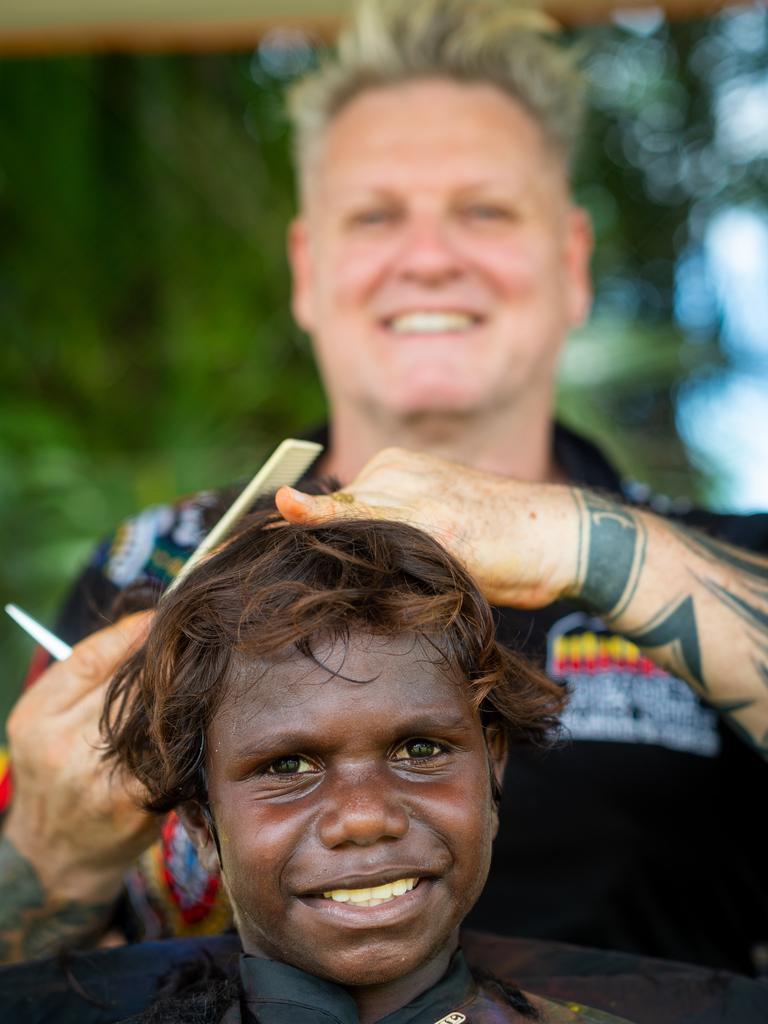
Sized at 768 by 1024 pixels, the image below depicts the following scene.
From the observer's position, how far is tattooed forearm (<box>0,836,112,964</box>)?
1.82 m

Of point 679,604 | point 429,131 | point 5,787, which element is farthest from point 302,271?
point 679,604

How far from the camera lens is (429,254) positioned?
2.57 metres

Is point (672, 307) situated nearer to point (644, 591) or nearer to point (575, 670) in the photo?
point (575, 670)

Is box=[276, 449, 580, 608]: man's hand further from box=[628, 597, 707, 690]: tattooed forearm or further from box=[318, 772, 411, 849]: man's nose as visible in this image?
box=[318, 772, 411, 849]: man's nose

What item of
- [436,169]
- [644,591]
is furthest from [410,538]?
[436,169]

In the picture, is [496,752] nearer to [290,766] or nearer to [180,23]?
[290,766]

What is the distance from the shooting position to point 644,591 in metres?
1.73

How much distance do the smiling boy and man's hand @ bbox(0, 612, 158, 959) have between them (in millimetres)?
209

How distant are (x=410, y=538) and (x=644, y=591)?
44cm

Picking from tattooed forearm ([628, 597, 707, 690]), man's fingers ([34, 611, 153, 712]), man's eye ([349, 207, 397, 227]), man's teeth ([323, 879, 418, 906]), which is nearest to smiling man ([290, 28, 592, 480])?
man's eye ([349, 207, 397, 227])

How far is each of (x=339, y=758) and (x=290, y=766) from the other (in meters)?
0.06

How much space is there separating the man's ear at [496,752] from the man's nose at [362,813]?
0.21 m

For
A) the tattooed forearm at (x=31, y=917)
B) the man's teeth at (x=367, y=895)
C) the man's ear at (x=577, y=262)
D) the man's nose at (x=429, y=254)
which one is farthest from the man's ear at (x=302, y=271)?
the man's teeth at (x=367, y=895)

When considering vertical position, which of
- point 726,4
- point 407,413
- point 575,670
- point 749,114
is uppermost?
point 726,4
